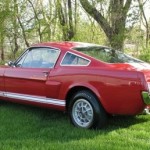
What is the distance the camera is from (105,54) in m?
6.73

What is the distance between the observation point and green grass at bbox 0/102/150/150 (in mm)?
5148

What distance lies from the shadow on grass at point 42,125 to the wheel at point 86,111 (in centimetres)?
14

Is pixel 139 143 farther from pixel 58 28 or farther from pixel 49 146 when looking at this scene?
pixel 58 28

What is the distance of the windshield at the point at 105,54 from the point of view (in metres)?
6.46

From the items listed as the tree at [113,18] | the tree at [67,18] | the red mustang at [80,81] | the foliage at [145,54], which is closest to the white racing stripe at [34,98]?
the red mustang at [80,81]

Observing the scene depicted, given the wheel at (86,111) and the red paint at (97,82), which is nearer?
the red paint at (97,82)

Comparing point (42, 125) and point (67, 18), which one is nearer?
point (42, 125)

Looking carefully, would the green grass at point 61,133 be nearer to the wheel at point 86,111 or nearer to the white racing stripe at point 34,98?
the wheel at point 86,111

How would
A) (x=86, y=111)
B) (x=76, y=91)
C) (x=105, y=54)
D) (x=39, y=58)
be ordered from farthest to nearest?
(x=39, y=58), (x=105, y=54), (x=76, y=91), (x=86, y=111)

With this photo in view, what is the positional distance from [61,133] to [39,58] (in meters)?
1.76

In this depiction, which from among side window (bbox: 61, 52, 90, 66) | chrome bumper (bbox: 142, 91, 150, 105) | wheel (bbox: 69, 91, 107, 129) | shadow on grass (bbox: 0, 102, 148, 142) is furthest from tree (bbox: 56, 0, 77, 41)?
chrome bumper (bbox: 142, 91, 150, 105)

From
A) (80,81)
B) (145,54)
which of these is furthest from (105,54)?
(145,54)

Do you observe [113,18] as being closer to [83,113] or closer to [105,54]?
[105,54]

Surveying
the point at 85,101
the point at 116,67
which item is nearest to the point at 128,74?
the point at 116,67
